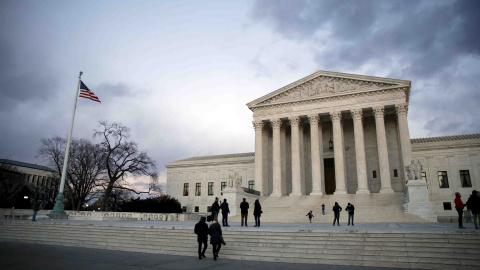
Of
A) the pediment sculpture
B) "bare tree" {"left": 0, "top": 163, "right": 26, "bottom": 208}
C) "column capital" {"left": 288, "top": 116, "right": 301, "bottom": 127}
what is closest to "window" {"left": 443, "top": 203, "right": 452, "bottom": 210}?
the pediment sculpture

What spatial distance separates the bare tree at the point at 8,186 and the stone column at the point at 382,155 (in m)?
54.9

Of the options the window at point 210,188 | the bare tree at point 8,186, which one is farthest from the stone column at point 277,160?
the bare tree at point 8,186

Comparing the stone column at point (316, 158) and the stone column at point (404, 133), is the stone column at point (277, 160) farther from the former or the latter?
the stone column at point (404, 133)

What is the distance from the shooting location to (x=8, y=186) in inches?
2088

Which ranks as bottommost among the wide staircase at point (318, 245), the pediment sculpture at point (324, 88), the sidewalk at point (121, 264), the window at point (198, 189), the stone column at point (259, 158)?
the sidewalk at point (121, 264)

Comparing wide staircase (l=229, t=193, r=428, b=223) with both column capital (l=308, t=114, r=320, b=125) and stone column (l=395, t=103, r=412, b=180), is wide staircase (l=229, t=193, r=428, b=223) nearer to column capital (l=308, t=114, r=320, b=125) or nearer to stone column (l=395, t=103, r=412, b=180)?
stone column (l=395, t=103, r=412, b=180)

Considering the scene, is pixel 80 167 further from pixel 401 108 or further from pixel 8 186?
pixel 401 108

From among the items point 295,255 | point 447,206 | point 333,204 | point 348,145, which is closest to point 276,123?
point 348,145

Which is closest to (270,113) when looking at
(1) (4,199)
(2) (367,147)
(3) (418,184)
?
(2) (367,147)

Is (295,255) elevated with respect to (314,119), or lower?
lower

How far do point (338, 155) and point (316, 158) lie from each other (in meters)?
2.45

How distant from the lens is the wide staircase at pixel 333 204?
82.6 feet

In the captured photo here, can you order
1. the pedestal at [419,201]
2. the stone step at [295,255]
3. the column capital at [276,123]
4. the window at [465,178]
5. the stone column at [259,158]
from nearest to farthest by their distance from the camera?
the stone step at [295,255], the pedestal at [419,201], the window at [465,178], the stone column at [259,158], the column capital at [276,123]

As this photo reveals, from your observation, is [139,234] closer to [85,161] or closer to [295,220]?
[295,220]
